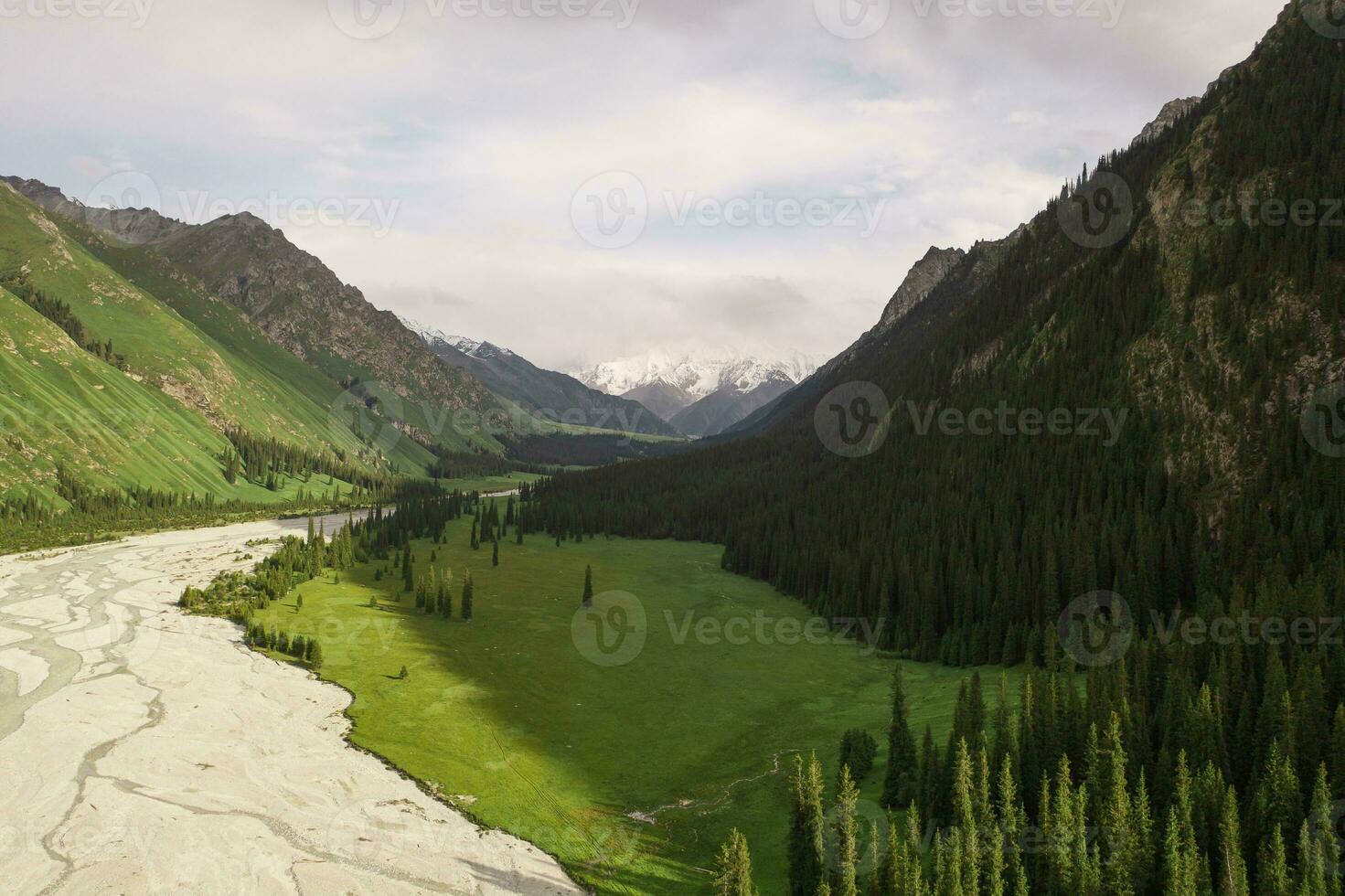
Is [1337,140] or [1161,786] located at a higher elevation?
[1337,140]

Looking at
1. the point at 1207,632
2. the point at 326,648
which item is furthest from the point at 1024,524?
the point at 326,648

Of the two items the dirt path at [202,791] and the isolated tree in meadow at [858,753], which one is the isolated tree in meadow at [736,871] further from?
the isolated tree in meadow at [858,753]

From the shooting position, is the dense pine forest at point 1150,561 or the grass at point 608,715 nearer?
the dense pine forest at point 1150,561

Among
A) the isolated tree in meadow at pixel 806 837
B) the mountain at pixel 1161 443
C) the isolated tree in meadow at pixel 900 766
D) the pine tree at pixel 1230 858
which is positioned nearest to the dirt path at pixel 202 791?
the isolated tree in meadow at pixel 806 837

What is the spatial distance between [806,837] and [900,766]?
1516 cm

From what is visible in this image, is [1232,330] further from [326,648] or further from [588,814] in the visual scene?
[326,648]

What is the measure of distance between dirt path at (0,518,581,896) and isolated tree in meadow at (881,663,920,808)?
26.9m

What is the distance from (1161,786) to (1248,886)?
846cm

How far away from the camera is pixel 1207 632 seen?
Result: 3268 inches

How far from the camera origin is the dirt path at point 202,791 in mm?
60781

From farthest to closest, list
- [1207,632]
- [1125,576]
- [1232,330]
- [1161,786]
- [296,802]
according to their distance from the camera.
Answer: [1232,330], [1125,576], [1207,632], [296,802], [1161,786]

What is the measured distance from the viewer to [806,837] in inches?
2356

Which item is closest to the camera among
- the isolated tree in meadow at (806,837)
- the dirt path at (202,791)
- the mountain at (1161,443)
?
the isolated tree in meadow at (806,837)

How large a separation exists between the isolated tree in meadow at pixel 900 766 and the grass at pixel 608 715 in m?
1.98
